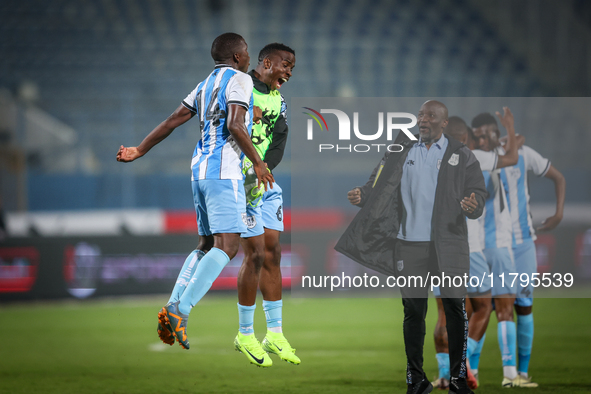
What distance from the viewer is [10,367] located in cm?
749

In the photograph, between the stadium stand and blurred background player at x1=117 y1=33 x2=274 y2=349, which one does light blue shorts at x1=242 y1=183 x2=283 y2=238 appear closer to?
blurred background player at x1=117 y1=33 x2=274 y2=349

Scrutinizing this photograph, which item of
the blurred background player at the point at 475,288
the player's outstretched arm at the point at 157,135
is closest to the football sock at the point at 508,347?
the blurred background player at the point at 475,288

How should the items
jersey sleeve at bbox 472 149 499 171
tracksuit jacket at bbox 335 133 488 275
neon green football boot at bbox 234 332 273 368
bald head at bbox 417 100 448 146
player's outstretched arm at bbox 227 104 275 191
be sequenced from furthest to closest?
jersey sleeve at bbox 472 149 499 171
bald head at bbox 417 100 448 146
tracksuit jacket at bbox 335 133 488 275
neon green football boot at bbox 234 332 273 368
player's outstretched arm at bbox 227 104 275 191

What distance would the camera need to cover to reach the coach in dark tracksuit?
4973 millimetres

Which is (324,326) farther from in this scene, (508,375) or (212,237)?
(212,237)

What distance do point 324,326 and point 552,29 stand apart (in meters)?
12.7

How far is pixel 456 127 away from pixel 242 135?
2262 millimetres

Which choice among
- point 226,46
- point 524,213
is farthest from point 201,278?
point 524,213

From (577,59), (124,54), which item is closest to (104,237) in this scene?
(124,54)

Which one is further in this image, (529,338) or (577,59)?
(577,59)

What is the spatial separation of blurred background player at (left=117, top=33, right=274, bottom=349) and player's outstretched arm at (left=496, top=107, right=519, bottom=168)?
2369 mm

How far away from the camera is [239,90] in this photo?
4336 mm

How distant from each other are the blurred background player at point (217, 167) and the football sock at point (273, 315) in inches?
25.5

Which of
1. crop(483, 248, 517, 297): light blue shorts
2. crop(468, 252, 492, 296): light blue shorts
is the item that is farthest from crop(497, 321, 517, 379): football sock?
crop(468, 252, 492, 296): light blue shorts
